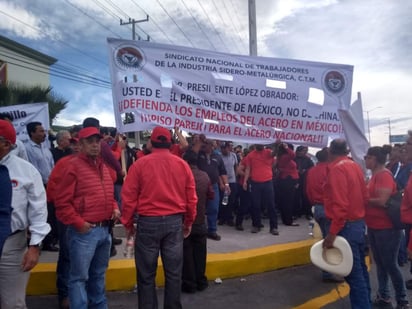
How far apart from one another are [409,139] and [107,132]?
4306mm

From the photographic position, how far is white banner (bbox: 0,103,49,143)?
623cm

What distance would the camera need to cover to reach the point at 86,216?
338 cm

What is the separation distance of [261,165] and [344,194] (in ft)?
12.1

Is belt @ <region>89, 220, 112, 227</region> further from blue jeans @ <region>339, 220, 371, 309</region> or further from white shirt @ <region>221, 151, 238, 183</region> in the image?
white shirt @ <region>221, 151, 238, 183</region>

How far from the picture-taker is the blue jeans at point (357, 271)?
12.5ft

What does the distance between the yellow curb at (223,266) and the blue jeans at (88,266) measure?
1.32 metres

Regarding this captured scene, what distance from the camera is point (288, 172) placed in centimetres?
850

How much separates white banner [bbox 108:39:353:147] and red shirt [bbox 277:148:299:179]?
258 centimetres

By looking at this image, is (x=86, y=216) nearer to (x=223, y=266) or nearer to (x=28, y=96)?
(x=223, y=266)

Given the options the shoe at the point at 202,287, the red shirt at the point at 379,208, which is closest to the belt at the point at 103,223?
the shoe at the point at 202,287

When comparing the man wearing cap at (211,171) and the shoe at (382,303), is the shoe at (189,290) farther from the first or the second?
the shoe at (382,303)

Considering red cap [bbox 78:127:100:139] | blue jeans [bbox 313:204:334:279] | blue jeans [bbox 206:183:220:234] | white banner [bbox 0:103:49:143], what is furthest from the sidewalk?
red cap [bbox 78:127:100:139]

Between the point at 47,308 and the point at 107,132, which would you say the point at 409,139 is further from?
the point at 47,308

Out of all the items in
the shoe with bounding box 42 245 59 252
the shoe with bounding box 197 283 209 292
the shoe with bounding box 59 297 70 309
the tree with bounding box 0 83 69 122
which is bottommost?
the shoe with bounding box 197 283 209 292
